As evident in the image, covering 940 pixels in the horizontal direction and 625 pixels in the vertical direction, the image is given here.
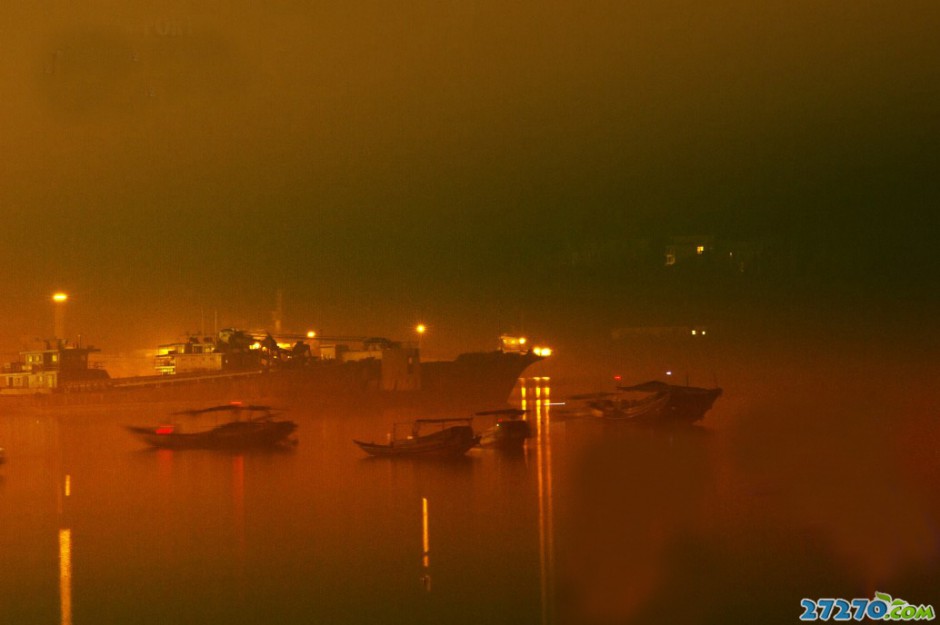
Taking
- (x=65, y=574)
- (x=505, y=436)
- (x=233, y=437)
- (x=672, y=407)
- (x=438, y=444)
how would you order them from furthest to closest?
(x=672, y=407) → (x=233, y=437) → (x=505, y=436) → (x=438, y=444) → (x=65, y=574)

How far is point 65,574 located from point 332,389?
23497mm

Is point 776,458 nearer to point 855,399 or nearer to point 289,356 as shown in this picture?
point 855,399

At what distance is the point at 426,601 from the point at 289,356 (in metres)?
28.4

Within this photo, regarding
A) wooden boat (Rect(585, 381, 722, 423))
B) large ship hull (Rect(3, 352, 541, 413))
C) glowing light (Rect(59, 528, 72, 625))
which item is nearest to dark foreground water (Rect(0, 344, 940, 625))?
glowing light (Rect(59, 528, 72, 625))

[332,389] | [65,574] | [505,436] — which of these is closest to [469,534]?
[65,574]

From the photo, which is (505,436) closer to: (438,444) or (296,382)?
(438,444)

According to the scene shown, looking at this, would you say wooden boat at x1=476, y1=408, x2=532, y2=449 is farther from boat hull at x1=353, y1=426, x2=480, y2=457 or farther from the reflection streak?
boat hull at x1=353, y1=426, x2=480, y2=457

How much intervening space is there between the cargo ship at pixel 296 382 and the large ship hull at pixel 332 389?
0.03 m

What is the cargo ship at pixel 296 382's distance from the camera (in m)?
30.3

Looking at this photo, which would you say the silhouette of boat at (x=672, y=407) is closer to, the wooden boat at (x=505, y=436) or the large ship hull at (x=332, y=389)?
the wooden boat at (x=505, y=436)

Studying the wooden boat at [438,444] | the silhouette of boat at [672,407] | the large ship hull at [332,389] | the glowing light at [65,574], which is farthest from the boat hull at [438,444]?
the large ship hull at [332,389]

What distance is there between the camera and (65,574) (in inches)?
298

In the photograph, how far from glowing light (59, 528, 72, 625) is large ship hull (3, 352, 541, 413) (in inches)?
810

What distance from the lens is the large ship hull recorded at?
99.4ft
